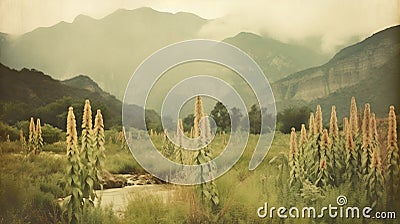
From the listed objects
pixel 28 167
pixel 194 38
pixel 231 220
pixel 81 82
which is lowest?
pixel 231 220

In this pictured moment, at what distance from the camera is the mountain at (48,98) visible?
290cm

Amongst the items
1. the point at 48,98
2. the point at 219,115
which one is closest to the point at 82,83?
the point at 48,98

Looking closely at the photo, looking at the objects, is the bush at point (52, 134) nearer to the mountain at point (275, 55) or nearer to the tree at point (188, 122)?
the tree at point (188, 122)

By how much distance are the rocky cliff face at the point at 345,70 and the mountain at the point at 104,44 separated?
22 centimetres

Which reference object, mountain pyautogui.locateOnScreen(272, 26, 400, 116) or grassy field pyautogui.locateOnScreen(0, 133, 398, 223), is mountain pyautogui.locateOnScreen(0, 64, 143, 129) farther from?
mountain pyautogui.locateOnScreen(272, 26, 400, 116)

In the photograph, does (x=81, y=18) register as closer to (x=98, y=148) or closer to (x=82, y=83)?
(x=82, y=83)

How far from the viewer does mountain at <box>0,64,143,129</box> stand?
2904 millimetres

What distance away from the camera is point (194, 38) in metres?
2.97

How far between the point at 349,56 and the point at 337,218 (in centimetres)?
87

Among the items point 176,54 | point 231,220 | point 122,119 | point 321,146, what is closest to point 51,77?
point 122,119

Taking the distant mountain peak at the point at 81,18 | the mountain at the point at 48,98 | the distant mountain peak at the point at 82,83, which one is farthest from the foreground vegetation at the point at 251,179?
the distant mountain peak at the point at 81,18

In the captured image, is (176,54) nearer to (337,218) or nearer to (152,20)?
(152,20)

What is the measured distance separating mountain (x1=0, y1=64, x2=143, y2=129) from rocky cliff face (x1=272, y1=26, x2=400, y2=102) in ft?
2.74

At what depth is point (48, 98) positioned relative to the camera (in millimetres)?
2910
